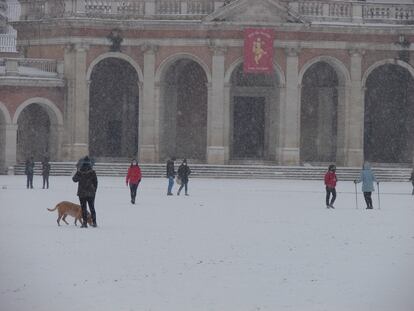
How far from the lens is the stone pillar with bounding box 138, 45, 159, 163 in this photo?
54.0m

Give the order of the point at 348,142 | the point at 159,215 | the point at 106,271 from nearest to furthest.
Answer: the point at 106,271 → the point at 159,215 → the point at 348,142

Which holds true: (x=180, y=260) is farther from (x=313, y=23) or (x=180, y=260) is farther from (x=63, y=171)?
(x=313, y=23)

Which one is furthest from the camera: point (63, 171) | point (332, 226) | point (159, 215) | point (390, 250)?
point (63, 171)

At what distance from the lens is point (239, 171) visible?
170ft

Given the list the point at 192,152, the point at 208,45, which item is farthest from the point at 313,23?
the point at 192,152

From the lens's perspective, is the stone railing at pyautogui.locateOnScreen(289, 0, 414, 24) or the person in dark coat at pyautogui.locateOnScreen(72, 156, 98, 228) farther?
the stone railing at pyautogui.locateOnScreen(289, 0, 414, 24)

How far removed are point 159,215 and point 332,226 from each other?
4511 mm

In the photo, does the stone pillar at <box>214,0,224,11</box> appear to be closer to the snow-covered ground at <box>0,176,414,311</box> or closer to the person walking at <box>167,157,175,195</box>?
the person walking at <box>167,157,175,195</box>

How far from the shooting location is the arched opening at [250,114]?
5656cm

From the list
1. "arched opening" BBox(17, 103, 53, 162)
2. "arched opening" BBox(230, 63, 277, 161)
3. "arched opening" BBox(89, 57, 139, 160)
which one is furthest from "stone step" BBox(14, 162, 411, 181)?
"arched opening" BBox(89, 57, 139, 160)

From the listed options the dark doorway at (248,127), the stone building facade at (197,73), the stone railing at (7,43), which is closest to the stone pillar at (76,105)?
the stone building facade at (197,73)

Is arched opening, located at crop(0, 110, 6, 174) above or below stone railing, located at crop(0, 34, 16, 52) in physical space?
below

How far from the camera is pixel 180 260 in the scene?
60.4ft

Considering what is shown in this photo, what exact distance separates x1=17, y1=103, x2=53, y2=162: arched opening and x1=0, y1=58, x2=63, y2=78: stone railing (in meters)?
1.73
